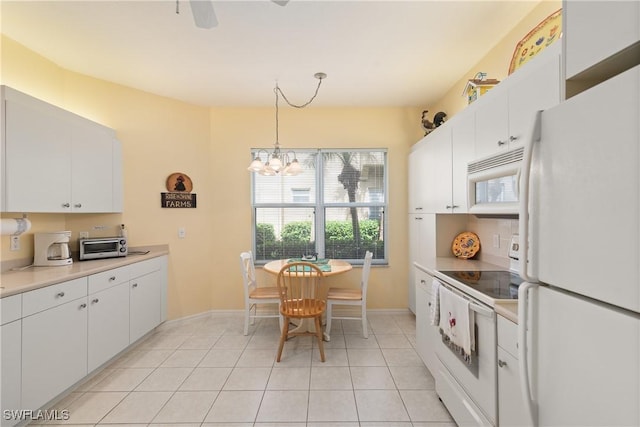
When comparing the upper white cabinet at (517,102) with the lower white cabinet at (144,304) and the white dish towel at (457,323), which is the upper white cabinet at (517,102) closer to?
the white dish towel at (457,323)

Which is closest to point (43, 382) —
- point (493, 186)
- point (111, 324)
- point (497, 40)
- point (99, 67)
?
point (111, 324)

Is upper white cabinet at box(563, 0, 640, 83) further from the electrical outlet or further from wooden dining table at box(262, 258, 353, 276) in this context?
the electrical outlet

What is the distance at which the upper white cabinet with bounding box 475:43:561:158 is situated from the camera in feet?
4.81

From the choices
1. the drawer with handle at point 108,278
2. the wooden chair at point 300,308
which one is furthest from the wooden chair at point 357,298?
the drawer with handle at point 108,278

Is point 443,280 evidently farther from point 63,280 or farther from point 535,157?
point 63,280

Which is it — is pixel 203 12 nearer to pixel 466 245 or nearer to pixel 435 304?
pixel 435 304

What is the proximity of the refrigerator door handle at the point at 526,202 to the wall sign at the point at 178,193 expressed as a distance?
3.52 meters

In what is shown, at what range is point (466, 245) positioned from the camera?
2773 mm

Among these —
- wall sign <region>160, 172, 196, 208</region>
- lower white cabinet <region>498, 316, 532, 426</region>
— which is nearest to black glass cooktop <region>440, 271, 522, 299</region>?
lower white cabinet <region>498, 316, 532, 426</region>

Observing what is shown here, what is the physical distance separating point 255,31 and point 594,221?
242cm

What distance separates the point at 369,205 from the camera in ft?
12.8

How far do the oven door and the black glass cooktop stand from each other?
3.9 inches

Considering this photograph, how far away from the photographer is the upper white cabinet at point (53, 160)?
2.06m

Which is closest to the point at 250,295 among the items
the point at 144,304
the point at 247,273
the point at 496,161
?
the point at 247,273
